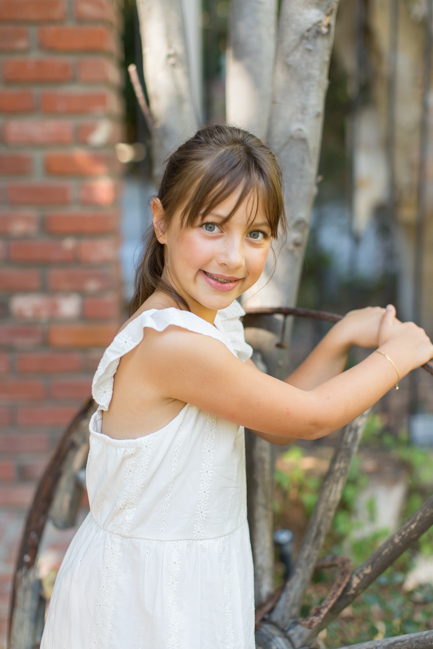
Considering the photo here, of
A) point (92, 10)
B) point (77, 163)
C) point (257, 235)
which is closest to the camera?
point (257, 235)

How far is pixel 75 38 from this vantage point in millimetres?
2293

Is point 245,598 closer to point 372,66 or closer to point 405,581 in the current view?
point 405,581

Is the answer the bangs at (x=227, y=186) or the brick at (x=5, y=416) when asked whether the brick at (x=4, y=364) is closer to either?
the brick at (x=5, y=416)

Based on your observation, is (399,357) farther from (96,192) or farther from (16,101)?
(16,101)

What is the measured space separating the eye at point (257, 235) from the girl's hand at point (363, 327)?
0.99ft

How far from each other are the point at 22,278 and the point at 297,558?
1.58m

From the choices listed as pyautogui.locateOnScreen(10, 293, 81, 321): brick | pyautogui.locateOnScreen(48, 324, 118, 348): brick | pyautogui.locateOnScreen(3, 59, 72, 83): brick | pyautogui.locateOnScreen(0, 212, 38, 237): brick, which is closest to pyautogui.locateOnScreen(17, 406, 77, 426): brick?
pyautogui.locateOnScreen(48, 324, 118, 348): brick

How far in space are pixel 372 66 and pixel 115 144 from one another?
6.88 ft

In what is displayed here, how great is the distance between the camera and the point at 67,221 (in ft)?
7.86

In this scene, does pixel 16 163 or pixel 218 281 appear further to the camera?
pixel 16 163

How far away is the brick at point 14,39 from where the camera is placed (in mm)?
2303

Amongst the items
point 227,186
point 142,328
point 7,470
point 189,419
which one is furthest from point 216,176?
point 7,470

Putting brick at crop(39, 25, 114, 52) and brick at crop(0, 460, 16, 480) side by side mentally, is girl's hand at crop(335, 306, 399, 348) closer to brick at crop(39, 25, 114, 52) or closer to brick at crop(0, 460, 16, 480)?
brick at crop(39, 25, 114, 52)

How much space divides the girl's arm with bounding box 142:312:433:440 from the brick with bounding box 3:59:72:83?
5.35 ft
